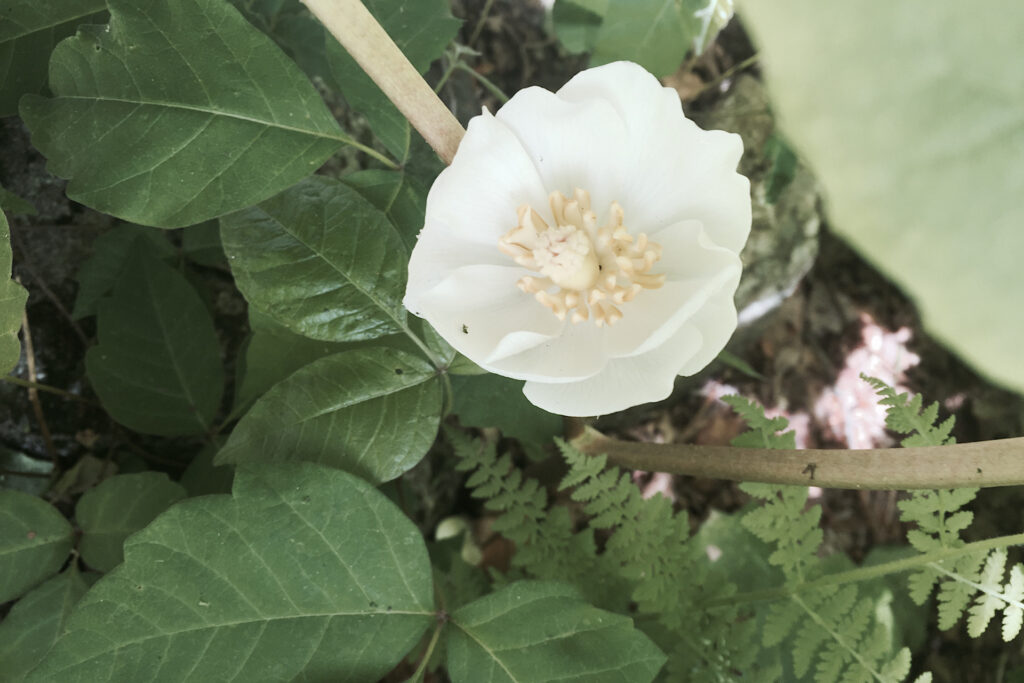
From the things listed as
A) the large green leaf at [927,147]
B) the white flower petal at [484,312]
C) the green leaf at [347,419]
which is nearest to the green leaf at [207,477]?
the green leaf at [347,419]

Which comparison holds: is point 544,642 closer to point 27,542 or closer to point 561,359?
point 561,359

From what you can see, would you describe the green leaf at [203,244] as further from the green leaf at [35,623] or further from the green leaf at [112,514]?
the green leaf at [35,623]

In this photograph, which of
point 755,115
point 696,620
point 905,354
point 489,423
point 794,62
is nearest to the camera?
point 794,62

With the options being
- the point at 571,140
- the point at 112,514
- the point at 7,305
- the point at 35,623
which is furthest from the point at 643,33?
the point at 35,623

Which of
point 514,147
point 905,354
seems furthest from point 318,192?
point 905,354

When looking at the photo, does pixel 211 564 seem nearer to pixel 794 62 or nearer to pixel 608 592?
pixel 608 592

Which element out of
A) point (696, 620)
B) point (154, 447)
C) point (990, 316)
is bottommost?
point (696, 620)

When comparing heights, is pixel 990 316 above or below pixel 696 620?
above
